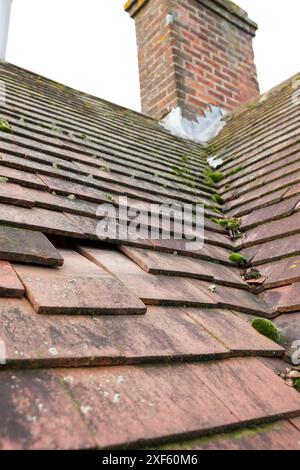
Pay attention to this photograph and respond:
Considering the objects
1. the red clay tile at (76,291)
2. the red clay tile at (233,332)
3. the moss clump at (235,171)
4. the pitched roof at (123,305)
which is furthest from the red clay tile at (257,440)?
the moss clump at (235,171)

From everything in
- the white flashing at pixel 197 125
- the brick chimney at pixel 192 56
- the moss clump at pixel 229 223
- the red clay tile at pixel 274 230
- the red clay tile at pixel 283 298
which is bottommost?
the red clay tile at pixel 283 298

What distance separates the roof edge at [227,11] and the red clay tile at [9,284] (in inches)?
274

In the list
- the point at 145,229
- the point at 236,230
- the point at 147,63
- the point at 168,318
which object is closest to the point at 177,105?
the point at 147,63

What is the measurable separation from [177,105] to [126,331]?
5.10 m

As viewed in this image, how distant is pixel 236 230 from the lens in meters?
3.10

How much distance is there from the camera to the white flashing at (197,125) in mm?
5770

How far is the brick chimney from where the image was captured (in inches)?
236

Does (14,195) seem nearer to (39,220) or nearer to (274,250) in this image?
(39,220)

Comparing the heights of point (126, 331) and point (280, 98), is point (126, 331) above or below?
below

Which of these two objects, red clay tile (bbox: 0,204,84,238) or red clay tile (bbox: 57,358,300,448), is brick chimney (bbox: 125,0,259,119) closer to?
red clay tile (bbox: 0,204,84,238)

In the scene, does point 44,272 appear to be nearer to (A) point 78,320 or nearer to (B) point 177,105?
(A) point 78,320

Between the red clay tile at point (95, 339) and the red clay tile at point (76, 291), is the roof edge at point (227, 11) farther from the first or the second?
the red clay tile at point (95, 339)

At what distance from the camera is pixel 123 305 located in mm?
1411
